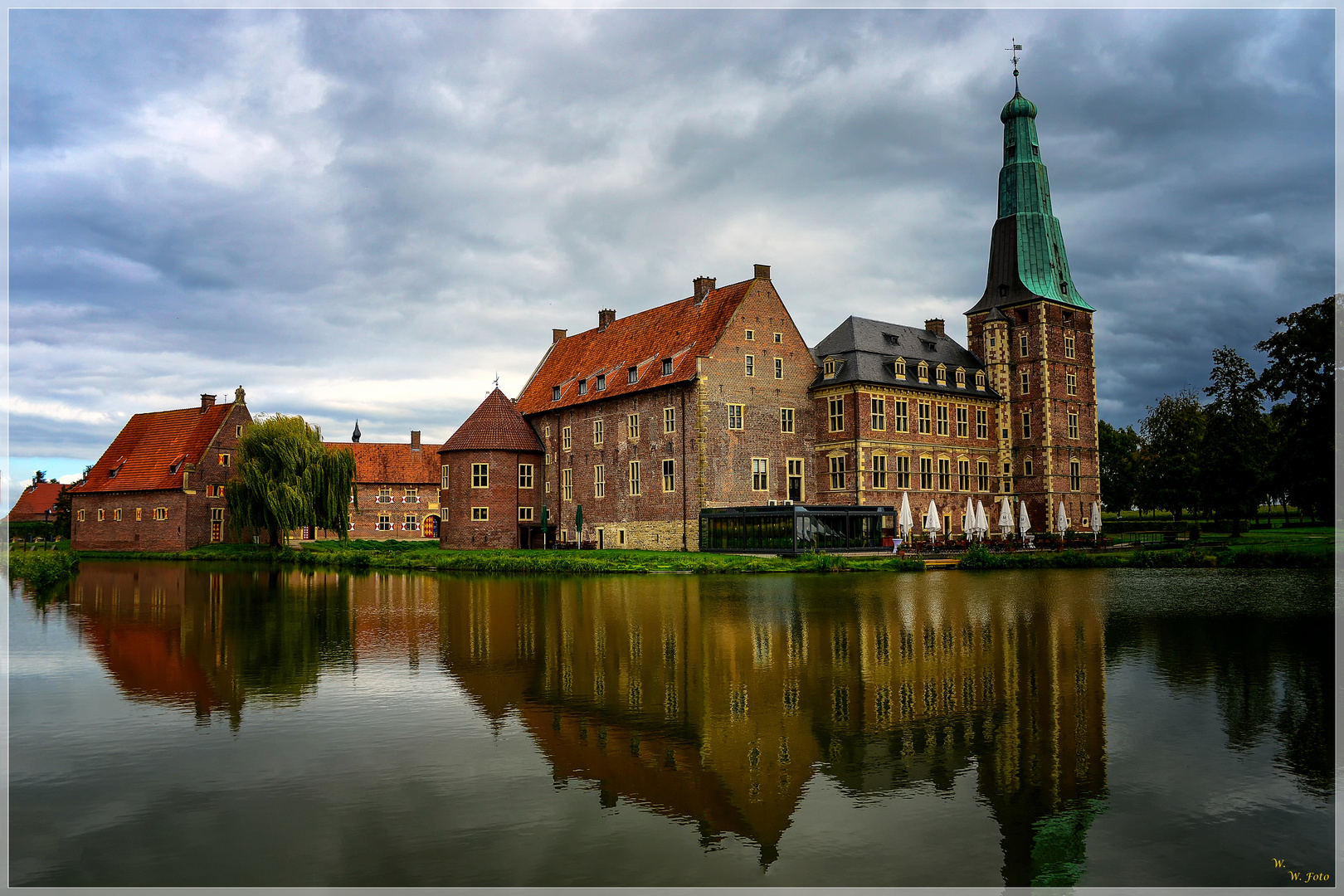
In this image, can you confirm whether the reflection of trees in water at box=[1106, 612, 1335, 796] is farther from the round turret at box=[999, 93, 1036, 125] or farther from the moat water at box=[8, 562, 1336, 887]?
the round turret at box=[999, 93, 1036, 125]

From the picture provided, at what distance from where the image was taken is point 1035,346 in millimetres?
62906

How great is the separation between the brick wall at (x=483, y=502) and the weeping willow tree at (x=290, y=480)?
6.72 meters

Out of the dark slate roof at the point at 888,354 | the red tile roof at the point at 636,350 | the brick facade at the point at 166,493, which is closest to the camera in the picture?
the red tile roof at the point at 636,350

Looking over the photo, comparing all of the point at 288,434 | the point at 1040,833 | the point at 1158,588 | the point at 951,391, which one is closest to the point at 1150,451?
the point at 951,391

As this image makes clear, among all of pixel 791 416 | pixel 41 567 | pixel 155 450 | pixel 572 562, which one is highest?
pixel 791 416

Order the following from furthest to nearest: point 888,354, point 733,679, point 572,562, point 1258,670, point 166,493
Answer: point 166,493, point 888,354, point 572,562, point 1258,670, point 733,679

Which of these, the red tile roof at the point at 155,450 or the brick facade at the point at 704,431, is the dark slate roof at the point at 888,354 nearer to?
the brick facade at the point at 704,431

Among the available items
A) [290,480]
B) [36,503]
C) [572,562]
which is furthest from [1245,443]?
[36,503]

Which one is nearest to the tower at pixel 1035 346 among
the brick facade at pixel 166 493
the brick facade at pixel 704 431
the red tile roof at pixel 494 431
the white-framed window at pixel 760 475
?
the brick facade at pixel 704 431

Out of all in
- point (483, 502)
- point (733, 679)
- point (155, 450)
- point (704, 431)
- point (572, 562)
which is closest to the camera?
point (733, 679)

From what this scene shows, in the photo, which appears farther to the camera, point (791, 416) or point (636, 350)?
point (636, 350)

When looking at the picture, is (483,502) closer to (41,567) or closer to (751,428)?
(751,428)

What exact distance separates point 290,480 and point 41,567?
17007 mm

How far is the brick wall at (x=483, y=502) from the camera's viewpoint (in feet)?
193
